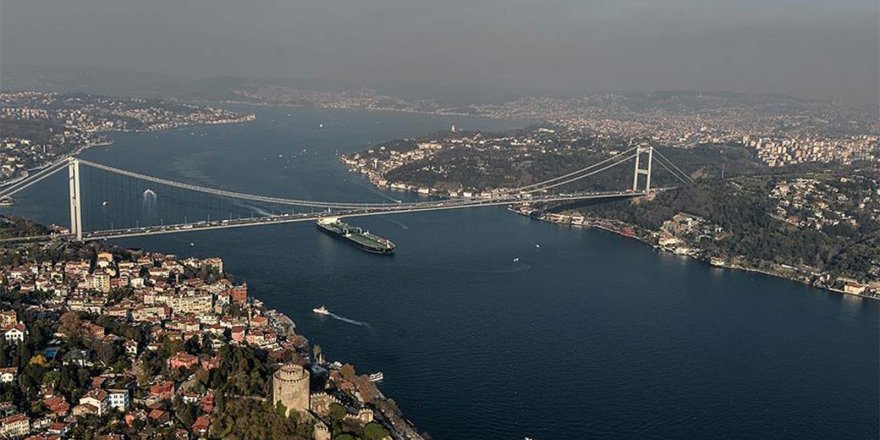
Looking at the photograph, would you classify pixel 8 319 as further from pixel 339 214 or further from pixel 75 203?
pixel 339 214

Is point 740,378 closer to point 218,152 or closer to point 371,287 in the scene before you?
point 371,287

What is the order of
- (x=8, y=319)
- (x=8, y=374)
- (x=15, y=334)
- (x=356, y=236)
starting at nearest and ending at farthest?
(x=8, y=374)
(x=15, y=334)
(x=8, y=319)
(x=356, y=236)

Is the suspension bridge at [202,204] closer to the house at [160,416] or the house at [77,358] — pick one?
the house at [77,358]

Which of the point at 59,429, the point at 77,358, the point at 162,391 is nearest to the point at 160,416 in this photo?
the point at 162,391

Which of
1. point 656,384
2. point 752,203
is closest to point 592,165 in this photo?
point 752,203

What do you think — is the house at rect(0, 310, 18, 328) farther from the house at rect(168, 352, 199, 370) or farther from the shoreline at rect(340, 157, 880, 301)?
the shoreline at rect(340, 157, 880, 301)

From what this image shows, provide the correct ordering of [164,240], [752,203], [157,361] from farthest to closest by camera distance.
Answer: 1. [752,203]
2. [164,240]
3. [157,361]
